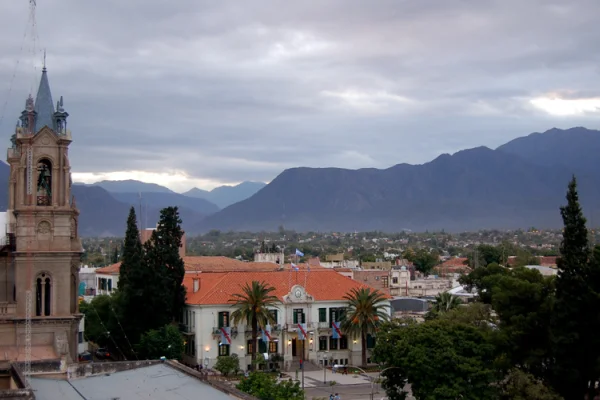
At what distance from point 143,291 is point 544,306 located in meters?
32.2

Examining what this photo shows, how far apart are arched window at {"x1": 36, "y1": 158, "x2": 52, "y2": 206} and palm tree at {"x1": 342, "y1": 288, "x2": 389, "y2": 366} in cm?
3366

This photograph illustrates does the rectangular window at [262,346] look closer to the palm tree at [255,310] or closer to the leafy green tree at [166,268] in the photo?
the palm tree at [255,310]

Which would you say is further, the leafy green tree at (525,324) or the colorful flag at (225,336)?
the colorful flag at (225,336)

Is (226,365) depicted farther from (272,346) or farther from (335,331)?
(335,331)

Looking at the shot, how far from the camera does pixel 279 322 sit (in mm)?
71750

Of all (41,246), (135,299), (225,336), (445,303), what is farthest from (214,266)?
(41,246)

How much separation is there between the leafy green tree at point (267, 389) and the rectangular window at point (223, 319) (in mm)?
24984

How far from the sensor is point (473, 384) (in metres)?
47.2

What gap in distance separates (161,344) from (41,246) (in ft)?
77.6

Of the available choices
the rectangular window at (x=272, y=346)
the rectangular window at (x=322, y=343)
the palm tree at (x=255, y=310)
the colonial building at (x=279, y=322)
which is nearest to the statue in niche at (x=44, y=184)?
the palm tree at (x=255, y=310)

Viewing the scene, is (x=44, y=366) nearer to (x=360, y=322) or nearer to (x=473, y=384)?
(x=473, y=384)

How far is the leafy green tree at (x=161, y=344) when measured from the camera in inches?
2473

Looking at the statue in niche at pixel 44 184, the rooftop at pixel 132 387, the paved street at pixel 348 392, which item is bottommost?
the paved street at pixel 348 392

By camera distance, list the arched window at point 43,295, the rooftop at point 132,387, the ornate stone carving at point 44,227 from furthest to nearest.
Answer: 1. the ornate stone carving at point 44,227
2. the arched window at point 43,295
3. the rooftop at point 132,387
